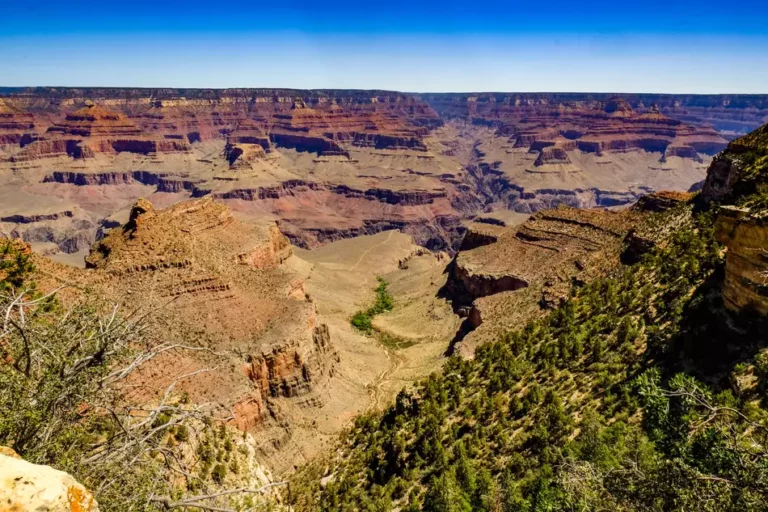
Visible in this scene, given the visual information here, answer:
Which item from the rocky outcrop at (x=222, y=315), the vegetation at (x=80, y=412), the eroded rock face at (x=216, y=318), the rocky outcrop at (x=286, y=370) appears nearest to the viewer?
the vegetation at (x=80, y=412)

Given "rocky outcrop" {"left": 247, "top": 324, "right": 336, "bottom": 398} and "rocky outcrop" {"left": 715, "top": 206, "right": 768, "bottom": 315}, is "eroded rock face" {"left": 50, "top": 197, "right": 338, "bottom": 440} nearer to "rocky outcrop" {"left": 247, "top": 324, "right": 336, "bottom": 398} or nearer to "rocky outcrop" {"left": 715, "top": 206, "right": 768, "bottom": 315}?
"rocky outcrop" {"left": 247, "top": 324, "right": 336, "bottom": 398}

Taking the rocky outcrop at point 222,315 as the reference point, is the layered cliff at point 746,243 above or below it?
above

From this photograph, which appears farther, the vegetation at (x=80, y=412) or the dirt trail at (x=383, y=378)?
the dirt trail at (x=383, y=378)

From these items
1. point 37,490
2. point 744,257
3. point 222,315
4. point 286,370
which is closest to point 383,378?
point 286,370

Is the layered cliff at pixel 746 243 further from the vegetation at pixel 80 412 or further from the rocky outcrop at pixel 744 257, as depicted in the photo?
the vegetation at pixel 80 412

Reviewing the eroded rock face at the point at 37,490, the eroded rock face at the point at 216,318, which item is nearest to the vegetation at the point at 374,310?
the eroded rock face at the point at 216,318

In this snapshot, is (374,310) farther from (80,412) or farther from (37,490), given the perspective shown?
(37,490)
